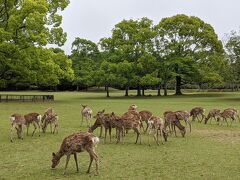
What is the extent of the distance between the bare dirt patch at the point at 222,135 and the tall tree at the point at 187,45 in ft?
132

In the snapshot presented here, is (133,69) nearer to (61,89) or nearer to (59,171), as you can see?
(61,89)

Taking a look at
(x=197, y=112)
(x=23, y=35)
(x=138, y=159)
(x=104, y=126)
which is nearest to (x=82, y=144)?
(x=138, y=159)

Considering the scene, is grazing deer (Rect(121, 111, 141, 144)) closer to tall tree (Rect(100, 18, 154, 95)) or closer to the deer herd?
the deer herd

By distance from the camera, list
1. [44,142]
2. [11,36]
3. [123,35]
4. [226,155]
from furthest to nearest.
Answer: [123,35], [11,36], [44,142], [226,155]

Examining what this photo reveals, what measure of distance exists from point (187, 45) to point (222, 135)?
4625 centimetres

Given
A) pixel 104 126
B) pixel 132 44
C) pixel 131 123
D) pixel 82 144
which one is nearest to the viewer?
pixel 82 144

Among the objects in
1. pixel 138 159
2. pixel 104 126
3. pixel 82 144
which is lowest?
pixel 138 159

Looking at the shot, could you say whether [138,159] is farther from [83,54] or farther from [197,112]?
[83,54]

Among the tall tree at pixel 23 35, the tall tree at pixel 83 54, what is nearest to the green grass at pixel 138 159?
the tall tree at pixel 23 35

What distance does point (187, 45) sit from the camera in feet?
212

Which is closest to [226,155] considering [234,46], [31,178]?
[31,178]

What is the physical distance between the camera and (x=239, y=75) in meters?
57.0

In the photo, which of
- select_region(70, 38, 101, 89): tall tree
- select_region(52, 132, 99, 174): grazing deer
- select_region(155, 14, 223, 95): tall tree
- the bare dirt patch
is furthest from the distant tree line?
select_region(52, 132, 99, 174): grazing deer

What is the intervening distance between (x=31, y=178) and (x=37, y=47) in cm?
3338
